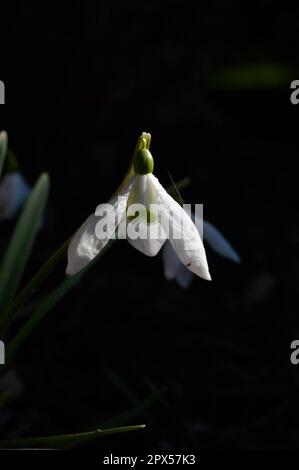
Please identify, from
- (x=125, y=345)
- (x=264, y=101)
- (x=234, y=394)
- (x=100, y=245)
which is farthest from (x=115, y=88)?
(x=100, y=245)

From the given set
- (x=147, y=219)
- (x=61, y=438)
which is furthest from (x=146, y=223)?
(x=61, y=438)

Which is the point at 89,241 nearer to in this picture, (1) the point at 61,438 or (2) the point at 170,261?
(1) the point at 61,438

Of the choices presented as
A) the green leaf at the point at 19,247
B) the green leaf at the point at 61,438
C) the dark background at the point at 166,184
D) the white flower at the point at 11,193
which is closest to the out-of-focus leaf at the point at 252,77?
the dark background at the point at 166,184

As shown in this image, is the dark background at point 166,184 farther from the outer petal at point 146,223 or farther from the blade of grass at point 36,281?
the outer petal at point 146,223

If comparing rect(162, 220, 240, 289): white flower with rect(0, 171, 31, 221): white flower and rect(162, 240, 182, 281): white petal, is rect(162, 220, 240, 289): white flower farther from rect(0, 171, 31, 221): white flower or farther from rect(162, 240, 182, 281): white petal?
rect(0, 171, 31, 221): white flower
